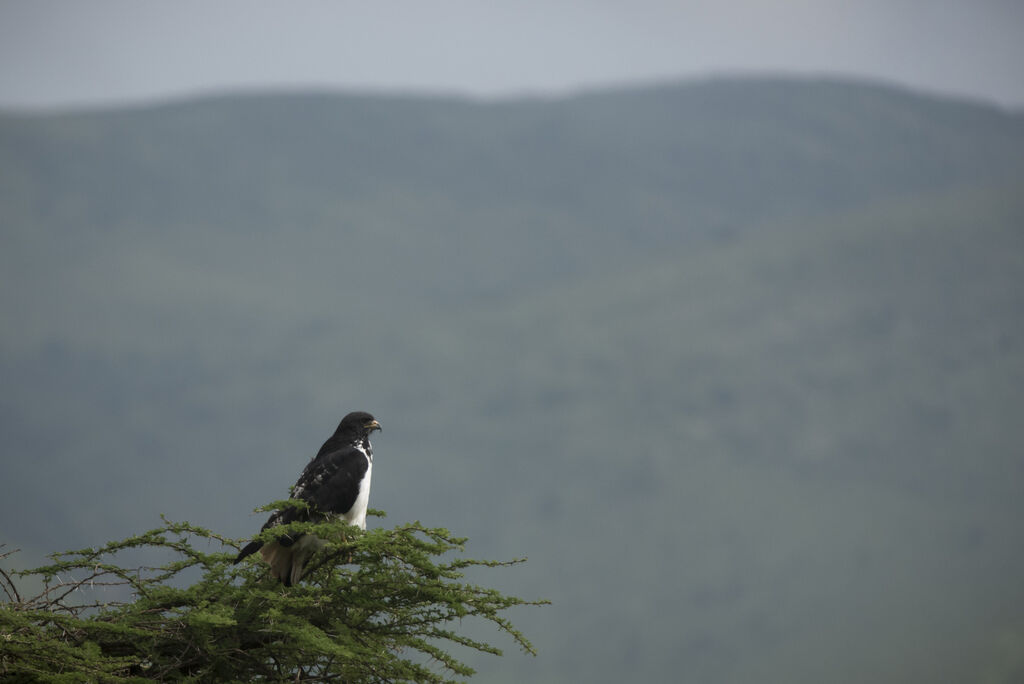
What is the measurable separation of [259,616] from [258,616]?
0.19 ft

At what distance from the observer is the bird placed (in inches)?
375

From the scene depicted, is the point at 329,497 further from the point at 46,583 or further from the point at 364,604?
the point at 46,583

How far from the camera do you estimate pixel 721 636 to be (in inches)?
7264

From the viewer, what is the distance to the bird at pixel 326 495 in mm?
9523

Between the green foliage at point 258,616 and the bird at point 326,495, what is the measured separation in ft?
0.46

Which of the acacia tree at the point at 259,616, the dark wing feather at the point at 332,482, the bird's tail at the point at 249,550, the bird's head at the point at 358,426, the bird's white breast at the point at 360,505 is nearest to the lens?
the acacia tree at the point at 259,616

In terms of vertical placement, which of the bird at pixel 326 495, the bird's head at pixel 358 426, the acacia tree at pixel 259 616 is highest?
the bird's head at pixel 358 426

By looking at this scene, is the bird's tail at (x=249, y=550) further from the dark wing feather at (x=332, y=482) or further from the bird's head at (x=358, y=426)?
the bird's head at (x=358, y=426)

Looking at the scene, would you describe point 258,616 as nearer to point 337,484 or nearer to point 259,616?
point 259,616

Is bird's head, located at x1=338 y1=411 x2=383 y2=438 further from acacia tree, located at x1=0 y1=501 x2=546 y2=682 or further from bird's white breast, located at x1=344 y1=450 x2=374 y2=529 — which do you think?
acacia tree, located at x1=0 y1=501 x2=546 y2=682

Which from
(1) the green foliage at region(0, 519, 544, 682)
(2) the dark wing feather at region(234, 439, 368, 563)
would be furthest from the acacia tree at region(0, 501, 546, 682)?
(2) the dark wing feather at region(234, 439, 368, 563)

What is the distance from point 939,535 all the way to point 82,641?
666 feet

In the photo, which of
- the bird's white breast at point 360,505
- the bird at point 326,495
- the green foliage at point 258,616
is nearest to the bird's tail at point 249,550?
the bird at point 326,495

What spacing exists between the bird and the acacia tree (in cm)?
14
